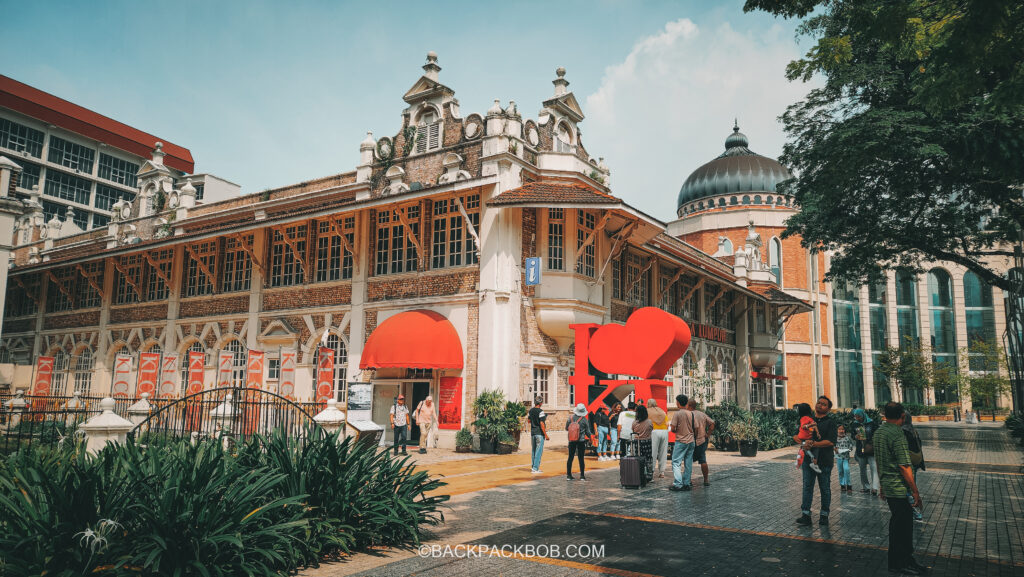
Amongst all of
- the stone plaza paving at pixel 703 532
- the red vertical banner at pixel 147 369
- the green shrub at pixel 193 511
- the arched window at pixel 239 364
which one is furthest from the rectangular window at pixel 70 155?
the stone plaza paving at pixel 703 532

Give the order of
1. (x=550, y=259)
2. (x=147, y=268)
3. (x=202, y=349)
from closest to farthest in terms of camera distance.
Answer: (x=550, y=259), (x=202, y=349), (x=147, y=268)

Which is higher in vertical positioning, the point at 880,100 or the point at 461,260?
the point at 880,100

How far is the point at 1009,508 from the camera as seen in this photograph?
419 inches

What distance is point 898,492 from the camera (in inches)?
268

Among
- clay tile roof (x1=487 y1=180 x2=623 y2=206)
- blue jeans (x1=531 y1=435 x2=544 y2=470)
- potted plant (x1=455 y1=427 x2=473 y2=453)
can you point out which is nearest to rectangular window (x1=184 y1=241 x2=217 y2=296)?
potted plant (x1=455 y1=427 x2=473 y2=453)

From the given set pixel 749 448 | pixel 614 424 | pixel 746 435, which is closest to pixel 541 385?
pixel 614 424

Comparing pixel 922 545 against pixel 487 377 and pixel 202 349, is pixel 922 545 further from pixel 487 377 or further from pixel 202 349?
pixel 202 349

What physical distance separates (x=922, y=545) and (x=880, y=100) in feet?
46.9

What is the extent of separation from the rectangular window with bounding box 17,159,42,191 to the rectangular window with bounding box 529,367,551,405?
183ft

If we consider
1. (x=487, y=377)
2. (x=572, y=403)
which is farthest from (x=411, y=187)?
(x=572, y=403)

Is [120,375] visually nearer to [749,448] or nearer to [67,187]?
[749,448]

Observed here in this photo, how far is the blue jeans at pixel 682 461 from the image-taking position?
11992 mm

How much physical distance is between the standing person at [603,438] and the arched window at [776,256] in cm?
3708

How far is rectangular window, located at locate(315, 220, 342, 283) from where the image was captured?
76.6ft
